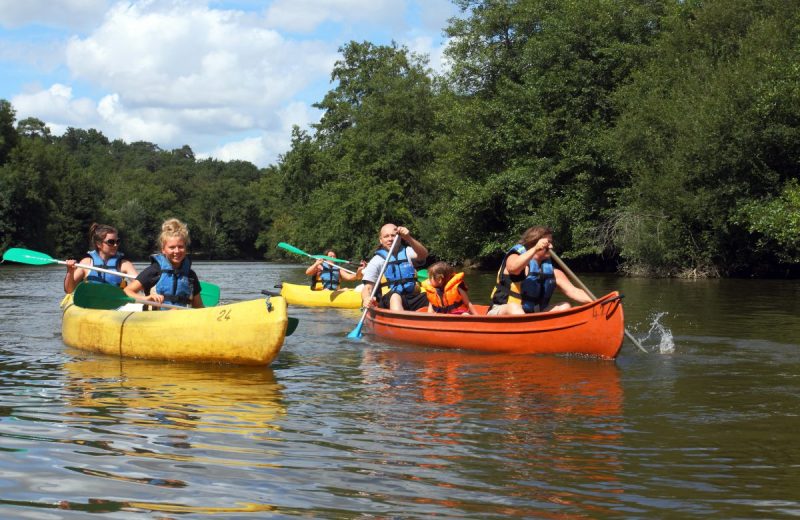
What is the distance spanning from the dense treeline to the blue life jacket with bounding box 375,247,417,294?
11094 mm

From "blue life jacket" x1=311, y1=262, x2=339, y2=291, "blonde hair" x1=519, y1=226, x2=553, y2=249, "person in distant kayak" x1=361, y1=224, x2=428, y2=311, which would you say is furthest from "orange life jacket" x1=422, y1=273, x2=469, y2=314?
"blue life jacket" x1=311, y1=262, x2=339, y2=291

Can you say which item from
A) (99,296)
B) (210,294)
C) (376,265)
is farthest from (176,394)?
(376,265)

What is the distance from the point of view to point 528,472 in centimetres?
407

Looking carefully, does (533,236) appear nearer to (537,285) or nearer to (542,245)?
(542,245)

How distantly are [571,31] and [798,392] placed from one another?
882 inches

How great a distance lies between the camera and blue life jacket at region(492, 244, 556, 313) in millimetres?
8570

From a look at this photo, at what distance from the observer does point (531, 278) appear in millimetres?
8602

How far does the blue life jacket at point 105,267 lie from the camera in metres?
9.20

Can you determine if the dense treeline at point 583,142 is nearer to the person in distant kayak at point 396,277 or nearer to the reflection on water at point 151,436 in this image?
the person in distant kayak at point 396,277

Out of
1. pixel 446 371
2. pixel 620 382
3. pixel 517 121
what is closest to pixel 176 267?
pixel 446 371

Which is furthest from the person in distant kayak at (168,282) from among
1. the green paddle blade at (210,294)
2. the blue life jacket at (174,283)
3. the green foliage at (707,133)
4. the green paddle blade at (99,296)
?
the green foliage at (707,133)

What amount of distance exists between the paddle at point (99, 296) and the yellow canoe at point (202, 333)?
53cm

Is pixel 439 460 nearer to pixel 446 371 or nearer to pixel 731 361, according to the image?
pixel 446 371

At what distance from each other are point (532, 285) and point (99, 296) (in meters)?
4.03
